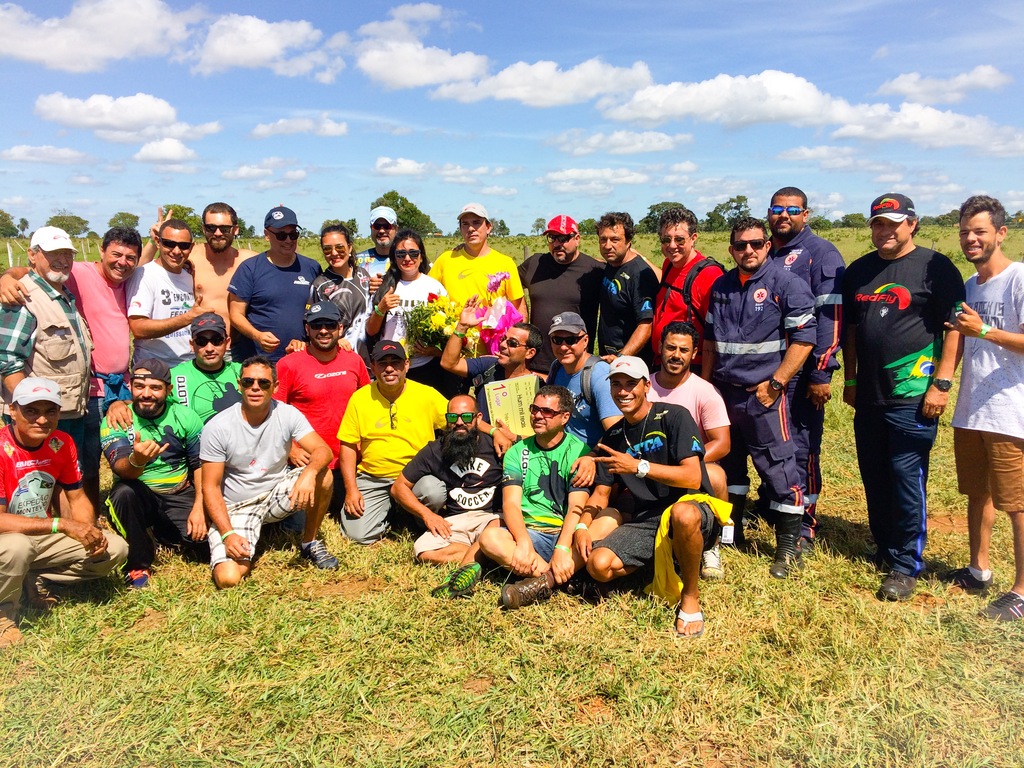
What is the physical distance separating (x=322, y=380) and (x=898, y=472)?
14.7 ft

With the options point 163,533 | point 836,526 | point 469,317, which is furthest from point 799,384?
point 163,533

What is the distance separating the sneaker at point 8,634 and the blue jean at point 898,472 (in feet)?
18.9

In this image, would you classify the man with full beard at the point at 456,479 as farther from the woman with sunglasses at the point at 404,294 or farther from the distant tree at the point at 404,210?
the distant tree at the point at 404,210

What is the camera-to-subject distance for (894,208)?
4.52m

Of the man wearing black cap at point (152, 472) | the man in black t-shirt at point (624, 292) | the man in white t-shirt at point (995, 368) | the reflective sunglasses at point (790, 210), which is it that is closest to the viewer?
the man in white t-shirt at point (995, 368)

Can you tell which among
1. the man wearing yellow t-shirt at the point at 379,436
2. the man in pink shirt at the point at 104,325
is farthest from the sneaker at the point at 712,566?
the man in pink shirt at the point at 104,325

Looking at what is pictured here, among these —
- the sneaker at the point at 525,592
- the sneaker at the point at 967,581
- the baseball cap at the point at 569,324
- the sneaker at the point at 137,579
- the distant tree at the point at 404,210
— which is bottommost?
the sneaker at the point at 967,581

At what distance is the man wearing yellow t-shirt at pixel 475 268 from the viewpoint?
21.1ft

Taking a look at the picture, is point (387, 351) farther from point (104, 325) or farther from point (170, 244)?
point (104, 325)

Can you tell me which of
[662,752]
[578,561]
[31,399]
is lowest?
[662,752]

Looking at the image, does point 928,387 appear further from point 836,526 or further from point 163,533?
point 163,533

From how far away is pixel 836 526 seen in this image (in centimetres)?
599

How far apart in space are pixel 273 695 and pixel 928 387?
14.8 ft

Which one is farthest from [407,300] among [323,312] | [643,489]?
[643,489]
